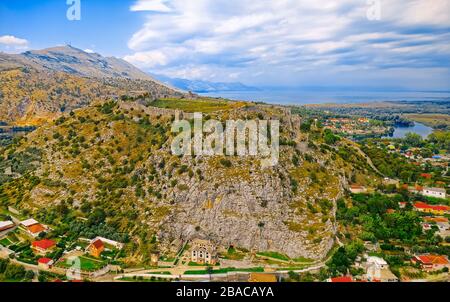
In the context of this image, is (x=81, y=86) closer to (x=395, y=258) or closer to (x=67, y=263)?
(x=67, y=263)

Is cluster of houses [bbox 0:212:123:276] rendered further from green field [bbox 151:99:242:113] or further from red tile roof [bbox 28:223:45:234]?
green field [bbox 151:99:242:113]

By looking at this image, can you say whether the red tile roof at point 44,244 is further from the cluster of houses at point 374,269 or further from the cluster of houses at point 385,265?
the cluster of houses at point 385,265

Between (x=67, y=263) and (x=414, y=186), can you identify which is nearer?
(x=67, y=263)

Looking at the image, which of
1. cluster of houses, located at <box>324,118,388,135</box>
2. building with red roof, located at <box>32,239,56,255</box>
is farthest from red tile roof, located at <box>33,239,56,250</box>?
cluster of houses, located at <box>324,118,388,135</box>

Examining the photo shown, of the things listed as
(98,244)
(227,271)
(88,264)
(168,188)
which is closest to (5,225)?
(98,244)

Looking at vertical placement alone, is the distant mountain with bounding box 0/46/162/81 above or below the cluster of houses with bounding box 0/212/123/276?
above
